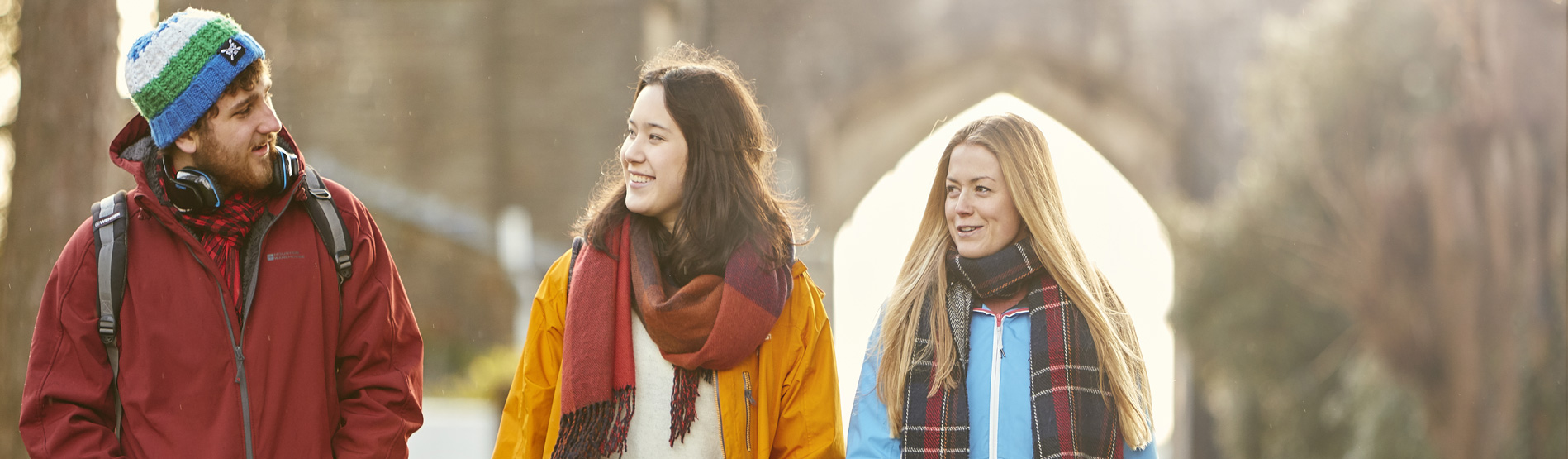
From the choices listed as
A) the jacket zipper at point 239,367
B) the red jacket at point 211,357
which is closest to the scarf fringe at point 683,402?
the red jacket at point 211,357

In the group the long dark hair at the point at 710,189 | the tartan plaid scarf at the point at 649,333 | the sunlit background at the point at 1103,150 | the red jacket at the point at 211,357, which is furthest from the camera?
the sunlit background at the point at 1103,150

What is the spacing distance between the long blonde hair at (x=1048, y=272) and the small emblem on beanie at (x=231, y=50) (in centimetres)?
119

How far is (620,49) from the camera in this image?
1070 centimetres

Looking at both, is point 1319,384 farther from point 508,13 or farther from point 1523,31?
point 508,13

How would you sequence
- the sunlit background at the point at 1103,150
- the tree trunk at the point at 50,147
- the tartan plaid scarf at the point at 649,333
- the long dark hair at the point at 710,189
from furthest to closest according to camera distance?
the sunlit background at the point at 1103,150, the tree trunk at the point at 50,147, the long dark hair at the point at 710,189, the tartan plaid scarf at the point at 649,333

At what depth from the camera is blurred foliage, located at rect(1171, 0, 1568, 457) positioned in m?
6.87

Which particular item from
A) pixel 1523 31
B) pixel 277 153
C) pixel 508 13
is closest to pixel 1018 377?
pixel 277 153

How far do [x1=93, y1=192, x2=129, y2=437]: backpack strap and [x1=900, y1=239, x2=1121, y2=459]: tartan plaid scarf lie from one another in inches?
50.6

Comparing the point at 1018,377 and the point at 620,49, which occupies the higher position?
the point at 620,49

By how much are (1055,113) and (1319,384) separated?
3526 mm

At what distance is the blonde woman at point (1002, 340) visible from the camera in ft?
7.32

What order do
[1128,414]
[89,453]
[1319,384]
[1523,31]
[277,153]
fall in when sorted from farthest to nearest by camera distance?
[1319,384] < [1523,31] < [1128,414] < [277,153] < [89,453]

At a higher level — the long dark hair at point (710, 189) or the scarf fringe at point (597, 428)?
the long dark hair at point (710, 189)

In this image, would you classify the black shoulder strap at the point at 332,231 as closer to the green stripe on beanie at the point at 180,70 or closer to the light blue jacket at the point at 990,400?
the green stripe on beanie at the point at 180,70
